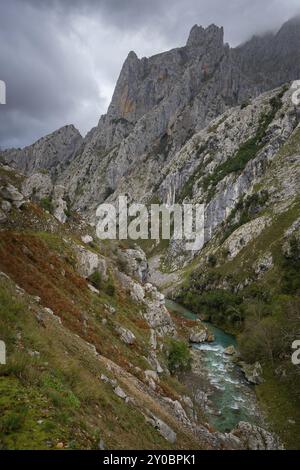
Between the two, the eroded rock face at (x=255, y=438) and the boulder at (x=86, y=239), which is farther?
the boulder at (x=86, y=239)

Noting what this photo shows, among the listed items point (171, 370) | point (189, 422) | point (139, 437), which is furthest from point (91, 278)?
point (139, 437)

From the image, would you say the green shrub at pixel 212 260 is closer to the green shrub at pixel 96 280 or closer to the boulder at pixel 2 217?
the green shrub at pixel 96 280

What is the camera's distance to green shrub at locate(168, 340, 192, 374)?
51.0 meters

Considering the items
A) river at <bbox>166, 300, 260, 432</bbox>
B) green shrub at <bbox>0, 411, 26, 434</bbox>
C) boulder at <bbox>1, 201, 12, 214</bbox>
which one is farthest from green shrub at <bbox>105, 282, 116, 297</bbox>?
green shrub at <bbox>0, 411, 26, 434</bbox>

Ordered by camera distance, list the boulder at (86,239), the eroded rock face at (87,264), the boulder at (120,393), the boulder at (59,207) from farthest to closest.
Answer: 1. the boulder at (59,207)
2. the boulder at (86,239)
3. the eroded rock face at (87,264)
4. the boulder at (120,393)

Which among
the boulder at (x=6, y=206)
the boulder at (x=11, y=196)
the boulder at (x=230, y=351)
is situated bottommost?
the boulder at (x=230, y=351)

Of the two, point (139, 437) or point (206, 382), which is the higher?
point (139, 437)

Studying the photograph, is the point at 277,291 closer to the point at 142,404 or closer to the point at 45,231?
the point at 45,231

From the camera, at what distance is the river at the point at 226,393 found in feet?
138

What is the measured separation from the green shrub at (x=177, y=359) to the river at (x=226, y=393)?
5.37 m

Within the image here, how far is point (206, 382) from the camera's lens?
5331 centimetres

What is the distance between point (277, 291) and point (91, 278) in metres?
72.4

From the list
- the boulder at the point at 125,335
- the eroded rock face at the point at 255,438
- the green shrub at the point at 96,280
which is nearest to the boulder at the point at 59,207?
the green shrub at the point at 96,280
